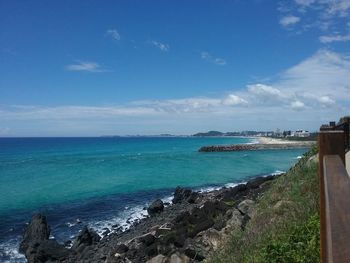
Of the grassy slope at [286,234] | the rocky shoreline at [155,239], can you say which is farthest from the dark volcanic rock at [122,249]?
the grassy slope at [286,234]

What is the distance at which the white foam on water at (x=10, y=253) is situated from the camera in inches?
664

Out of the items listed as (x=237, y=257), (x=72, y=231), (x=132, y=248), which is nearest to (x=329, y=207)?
(x=237, y=257)

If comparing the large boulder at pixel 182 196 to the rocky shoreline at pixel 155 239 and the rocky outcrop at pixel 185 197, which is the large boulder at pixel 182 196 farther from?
the rocky shoreline at pixel 155 239

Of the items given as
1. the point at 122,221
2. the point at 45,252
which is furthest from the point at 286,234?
the point at 122,221

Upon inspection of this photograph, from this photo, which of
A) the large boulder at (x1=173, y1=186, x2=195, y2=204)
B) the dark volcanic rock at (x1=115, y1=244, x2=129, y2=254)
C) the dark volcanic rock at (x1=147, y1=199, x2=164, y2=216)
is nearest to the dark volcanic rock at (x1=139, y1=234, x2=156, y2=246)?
the dark volcanic rock at (x1=115, y1=244, x2=129, y2=254)

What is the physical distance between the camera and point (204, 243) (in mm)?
12297

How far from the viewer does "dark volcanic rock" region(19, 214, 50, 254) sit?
59.6ft

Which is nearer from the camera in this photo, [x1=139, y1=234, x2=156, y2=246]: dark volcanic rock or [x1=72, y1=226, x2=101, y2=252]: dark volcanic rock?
[x1=139, y1=234, x2=156, y2=246]: dark volcanic rock

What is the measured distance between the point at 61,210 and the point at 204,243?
1627 cm

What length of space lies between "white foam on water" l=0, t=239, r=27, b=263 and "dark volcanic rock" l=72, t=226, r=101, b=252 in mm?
2258

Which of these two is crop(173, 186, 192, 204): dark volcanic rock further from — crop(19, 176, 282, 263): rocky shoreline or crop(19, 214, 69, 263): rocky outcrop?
crop(19, 214, 69, 263): rocky outcrop

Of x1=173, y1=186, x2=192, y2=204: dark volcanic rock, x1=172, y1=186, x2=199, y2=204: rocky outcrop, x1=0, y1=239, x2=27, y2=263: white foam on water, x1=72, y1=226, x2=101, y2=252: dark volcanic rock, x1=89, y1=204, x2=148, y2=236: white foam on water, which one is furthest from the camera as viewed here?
x1=173, y1=186, x2=192, y2=204: dark volcanic rock

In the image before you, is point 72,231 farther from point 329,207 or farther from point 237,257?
point 329,207

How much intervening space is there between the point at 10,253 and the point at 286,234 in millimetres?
14875
